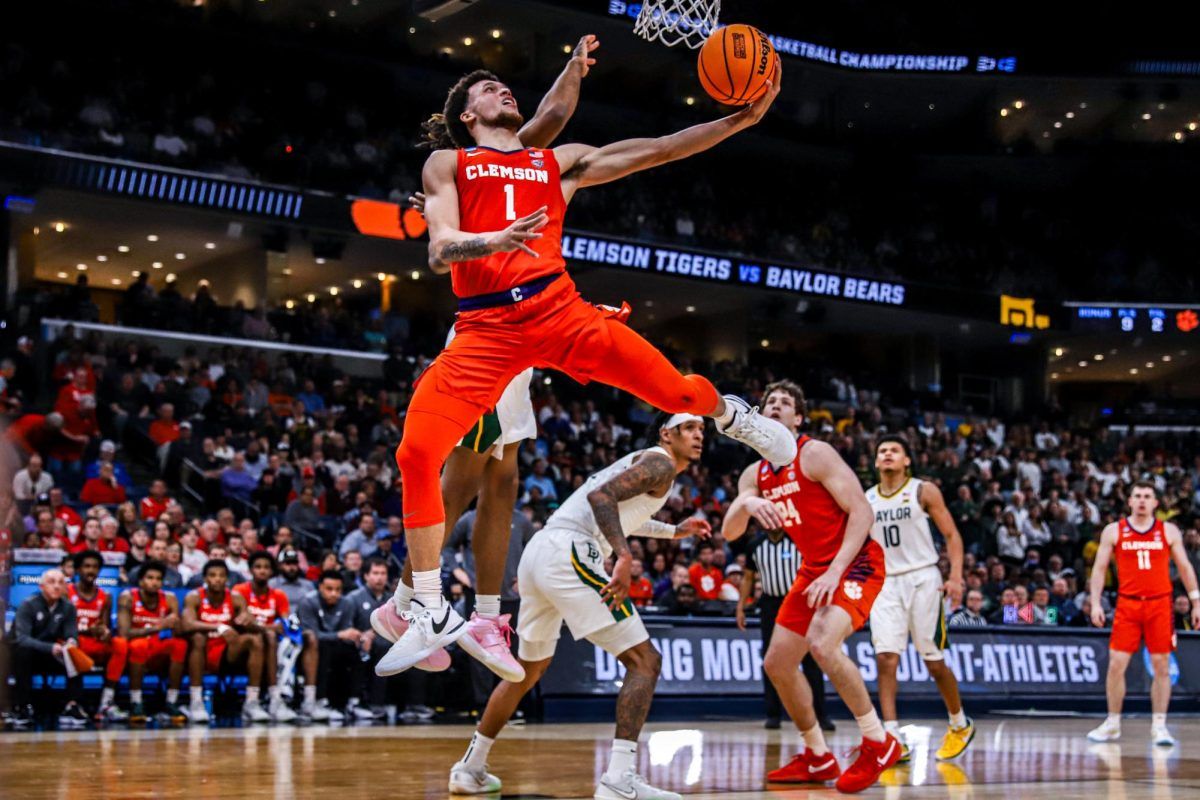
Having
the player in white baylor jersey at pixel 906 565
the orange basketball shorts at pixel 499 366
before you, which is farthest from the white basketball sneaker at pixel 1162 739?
the orange basketball shorts at pixel 499 366

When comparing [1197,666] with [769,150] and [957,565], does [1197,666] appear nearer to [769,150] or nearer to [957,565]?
[957,565]

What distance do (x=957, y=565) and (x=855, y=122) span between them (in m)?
29.3

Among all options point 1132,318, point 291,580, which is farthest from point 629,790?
point 1132,318

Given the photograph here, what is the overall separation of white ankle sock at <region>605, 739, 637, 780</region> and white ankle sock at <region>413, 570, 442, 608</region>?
121 centimetres

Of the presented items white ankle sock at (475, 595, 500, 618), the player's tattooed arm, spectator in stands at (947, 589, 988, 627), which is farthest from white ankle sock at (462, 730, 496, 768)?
spectator in stands at (947, 589, 988, 627)

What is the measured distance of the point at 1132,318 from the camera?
117ft

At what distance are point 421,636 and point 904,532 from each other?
5.80m

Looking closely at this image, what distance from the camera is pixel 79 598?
39.8 ft

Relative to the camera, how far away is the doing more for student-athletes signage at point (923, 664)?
13.4m

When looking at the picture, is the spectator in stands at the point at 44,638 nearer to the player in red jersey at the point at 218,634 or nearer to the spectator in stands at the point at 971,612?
the player in red jersey at the point at 218,634

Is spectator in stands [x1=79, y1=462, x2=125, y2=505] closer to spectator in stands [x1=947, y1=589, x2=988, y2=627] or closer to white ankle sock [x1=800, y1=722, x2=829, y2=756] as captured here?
spectator in stands [x1=947, y1=589, x2=988, y2=627]

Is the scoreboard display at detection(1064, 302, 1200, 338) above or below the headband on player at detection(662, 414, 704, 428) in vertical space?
above

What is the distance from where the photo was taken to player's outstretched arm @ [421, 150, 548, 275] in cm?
527

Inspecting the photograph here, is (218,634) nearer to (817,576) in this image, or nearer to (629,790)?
(817,576)
